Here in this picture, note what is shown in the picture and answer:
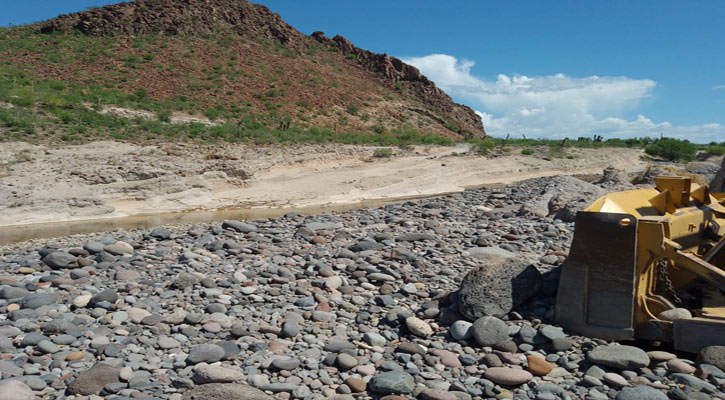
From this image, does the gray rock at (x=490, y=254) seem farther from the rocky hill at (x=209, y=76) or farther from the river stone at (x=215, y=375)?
the rocky hill at (x=209, y=76)

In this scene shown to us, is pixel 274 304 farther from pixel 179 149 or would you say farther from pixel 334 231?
pixel 179 149

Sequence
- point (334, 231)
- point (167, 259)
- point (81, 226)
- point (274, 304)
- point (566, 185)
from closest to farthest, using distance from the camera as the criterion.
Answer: point (274, 304) < point (167, 259) < point (334, 231) < point (81, 226) < point (566, 185)

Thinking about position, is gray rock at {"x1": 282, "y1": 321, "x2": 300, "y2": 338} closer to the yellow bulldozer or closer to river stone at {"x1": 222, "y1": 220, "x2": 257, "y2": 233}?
the yellow bulldozer

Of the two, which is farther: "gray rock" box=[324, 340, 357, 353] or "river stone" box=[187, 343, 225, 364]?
"gray rock" box=[324, 340, 357, 353]

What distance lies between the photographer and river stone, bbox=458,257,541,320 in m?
4.30

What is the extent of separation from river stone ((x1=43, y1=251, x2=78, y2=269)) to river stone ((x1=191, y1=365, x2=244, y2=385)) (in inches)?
142

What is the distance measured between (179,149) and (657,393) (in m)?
15.9

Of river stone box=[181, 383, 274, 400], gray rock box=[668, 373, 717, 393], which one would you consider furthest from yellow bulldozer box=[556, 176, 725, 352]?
river stone box=[181, 383, 274, 400]

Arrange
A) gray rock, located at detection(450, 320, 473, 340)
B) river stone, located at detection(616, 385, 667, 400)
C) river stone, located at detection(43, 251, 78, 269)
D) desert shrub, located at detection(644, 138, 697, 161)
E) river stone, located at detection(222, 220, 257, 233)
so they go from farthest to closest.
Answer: desert shrub, located at detection(644, 138, 697, 161)
river stone, located at detection(222, 220, 257, 233)
river stone, located at detection(43, 251, 78, 269)
gray rock, located at detection(450, 320, 473, 340)
river stone, located at detection(616, 385, 667, 400)

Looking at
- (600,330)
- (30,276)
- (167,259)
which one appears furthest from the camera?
(167,259)

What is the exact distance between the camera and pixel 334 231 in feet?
27.9

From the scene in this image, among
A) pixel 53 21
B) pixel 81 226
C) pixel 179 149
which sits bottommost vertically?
pixel 81 226

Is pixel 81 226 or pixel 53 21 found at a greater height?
pixel 53 21

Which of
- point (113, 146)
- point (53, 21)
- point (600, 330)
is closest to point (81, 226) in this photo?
point (113, 146)
